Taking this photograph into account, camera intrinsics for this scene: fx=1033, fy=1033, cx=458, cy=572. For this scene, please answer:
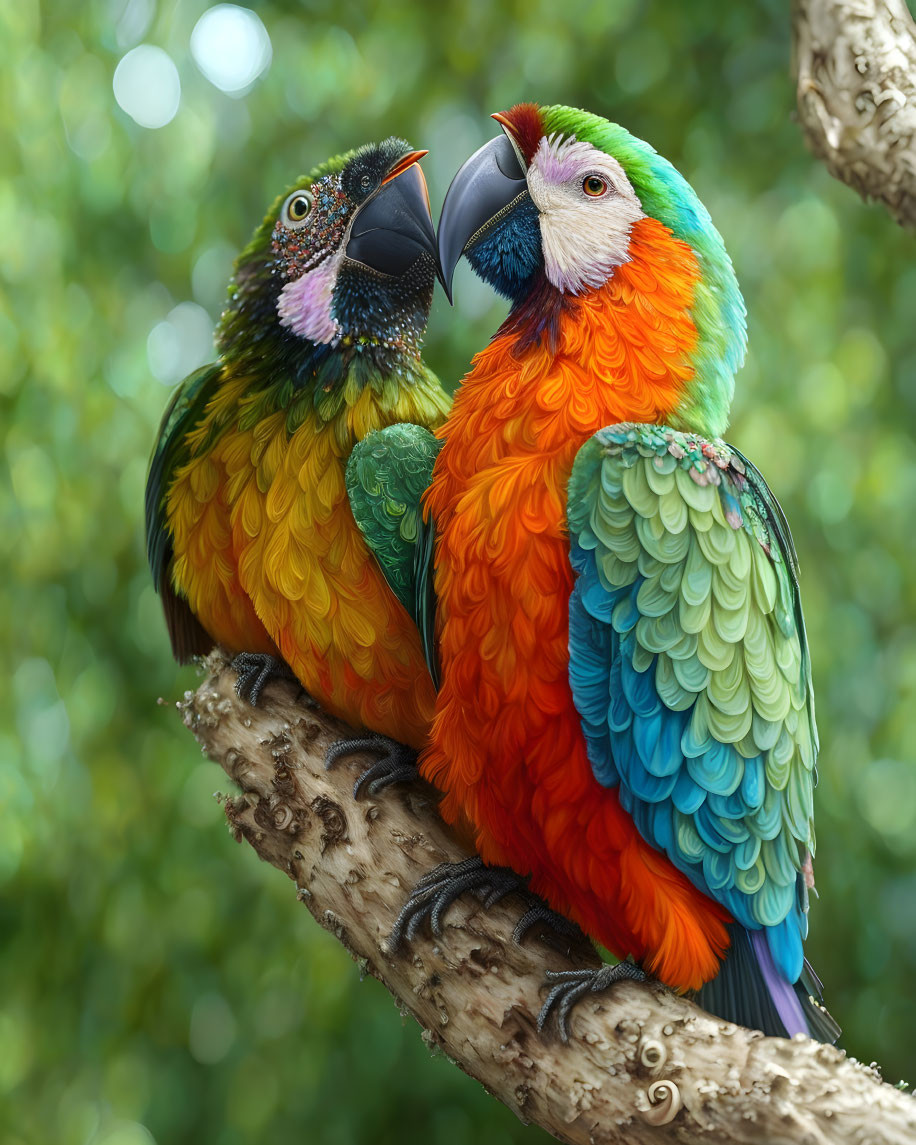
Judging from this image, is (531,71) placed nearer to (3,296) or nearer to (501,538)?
(3,296)

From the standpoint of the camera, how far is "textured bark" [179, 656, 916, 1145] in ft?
2.90

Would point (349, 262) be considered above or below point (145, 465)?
above

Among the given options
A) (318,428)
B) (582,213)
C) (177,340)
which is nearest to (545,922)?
(318,428)

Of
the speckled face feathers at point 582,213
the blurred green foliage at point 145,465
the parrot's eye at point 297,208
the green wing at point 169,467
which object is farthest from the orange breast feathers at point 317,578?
the blurred green foliage at point 145,465

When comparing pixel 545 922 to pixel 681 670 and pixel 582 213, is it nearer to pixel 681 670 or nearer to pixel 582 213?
pixel 681 670

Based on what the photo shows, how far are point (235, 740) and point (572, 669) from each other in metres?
0.56

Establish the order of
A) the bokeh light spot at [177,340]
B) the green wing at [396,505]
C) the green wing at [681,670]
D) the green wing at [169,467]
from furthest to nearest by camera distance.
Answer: the bokeh light spot at [177,340] → the green wing at [169,467] → the green wing at [396,505] → the green wing at [681,670]

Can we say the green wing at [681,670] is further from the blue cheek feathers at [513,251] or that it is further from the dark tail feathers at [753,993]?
the blue cheek feathers at [513,251]

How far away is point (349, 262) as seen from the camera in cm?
130

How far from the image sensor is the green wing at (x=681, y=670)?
99 centimetres

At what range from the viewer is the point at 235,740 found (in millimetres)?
1372

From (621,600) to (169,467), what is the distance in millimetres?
767

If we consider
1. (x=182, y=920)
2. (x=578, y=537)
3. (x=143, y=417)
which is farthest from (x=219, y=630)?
(x=182, y=920)

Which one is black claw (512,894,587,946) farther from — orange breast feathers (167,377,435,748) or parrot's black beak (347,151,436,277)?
parrot's black beak (347,151,436,277)
